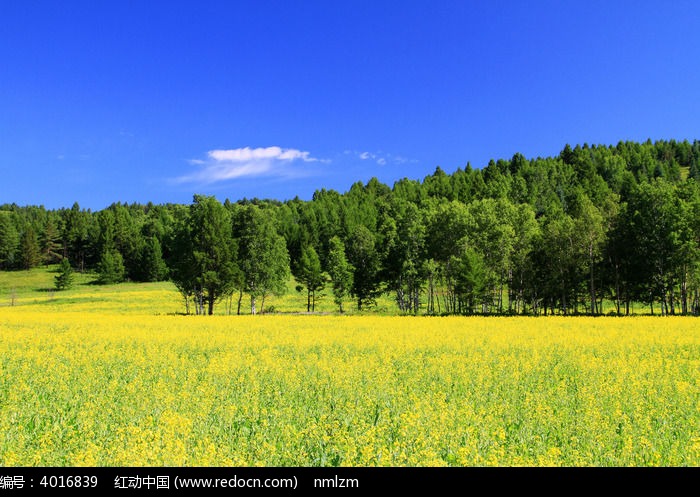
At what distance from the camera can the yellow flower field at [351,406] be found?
22.4 ft

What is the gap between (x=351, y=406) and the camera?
9352mm

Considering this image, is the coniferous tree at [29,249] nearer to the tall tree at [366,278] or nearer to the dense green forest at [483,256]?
the dense green forest at [483,256]

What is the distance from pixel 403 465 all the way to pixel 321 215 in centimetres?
11780

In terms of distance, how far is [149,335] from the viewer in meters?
24.2

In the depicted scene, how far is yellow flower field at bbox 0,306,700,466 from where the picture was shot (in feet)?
22.4

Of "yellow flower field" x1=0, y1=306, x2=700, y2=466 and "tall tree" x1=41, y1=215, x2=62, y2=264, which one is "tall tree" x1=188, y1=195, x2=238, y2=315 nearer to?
"yellow flower field" x1=0, y1=306, x2=700, y2=466

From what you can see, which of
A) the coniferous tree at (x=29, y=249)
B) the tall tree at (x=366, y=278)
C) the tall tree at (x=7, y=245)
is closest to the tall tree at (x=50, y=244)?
the coniferous tree at (x=29, y=249)

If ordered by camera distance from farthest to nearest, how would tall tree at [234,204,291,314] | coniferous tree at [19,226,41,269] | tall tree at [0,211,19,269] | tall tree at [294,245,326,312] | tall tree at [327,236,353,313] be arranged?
tall tree at [0,211,19,269] → coniferous tree at [19,226,41,269] → tall tree at [294,245,326,312] → tall tree at [327,236,353,313] → tall tree at [234,204,291,314]

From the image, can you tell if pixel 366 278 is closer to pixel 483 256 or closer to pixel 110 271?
pixel 483 256

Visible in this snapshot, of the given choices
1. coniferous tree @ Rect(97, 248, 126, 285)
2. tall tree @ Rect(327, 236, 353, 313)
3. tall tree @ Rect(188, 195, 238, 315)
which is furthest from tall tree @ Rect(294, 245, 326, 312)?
coniferous tree @ Rect(97, 248, 126, 285)

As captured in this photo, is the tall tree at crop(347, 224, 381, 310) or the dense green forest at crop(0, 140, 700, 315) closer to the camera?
the dense green forest at crop(0, 140, 700, 315)

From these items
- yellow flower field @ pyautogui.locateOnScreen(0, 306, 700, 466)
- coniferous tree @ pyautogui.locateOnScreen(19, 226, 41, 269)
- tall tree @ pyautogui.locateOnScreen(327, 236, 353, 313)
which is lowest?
yellow flower field @ pyautogui.locateOnScreen(0, 306, 700, 466)

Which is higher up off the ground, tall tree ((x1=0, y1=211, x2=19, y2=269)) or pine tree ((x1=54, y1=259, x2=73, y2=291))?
tall tree ((x1=0, y1=211, x2=19, y2=269))

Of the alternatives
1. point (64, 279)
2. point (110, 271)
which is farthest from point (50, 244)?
point (64, 279)
